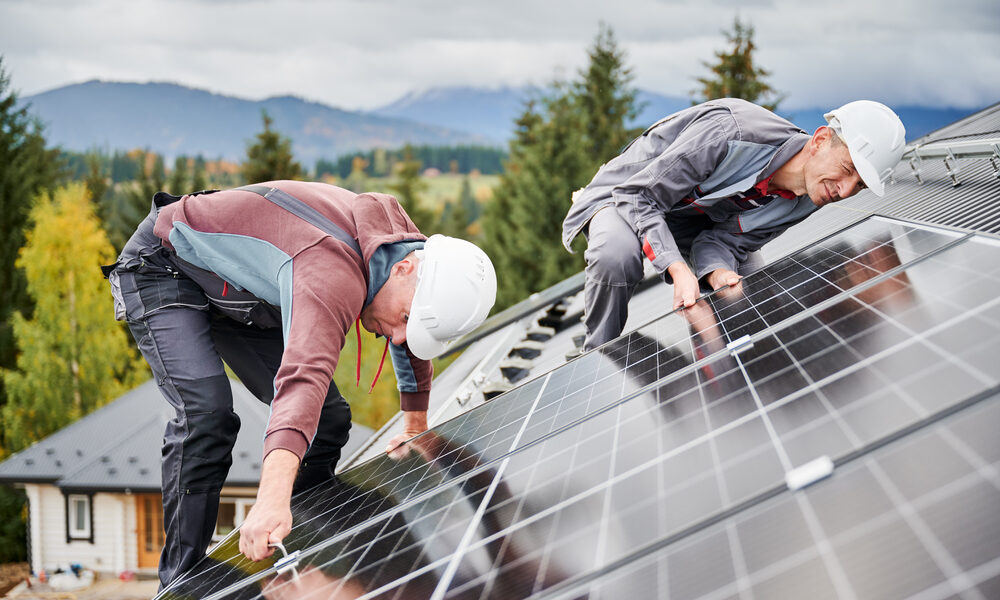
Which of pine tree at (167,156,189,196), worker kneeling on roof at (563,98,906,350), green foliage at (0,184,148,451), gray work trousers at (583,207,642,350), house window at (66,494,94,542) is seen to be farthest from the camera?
pine tree at (167,156,189,196)

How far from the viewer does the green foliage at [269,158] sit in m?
43.5

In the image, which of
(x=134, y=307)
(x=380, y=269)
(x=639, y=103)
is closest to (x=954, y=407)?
(x=380, y=269)

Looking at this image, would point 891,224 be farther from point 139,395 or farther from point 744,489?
point 139,395

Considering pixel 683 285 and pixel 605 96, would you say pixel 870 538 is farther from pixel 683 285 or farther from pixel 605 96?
pixel 605 96

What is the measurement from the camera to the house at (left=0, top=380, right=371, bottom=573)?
27.7 meters

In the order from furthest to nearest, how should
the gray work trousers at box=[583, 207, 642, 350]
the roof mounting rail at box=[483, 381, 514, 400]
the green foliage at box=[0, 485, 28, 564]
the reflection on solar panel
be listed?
1. the green foliage at box=[0, 485, 28, 564]
2. the roof mounting rail at box=[483, 381, 514, 400]
3. the gray work trousers at box=[583, 207, 642, 350]
4. the reflection on solar panel

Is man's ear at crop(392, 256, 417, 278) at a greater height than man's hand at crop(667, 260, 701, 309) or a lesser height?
greater

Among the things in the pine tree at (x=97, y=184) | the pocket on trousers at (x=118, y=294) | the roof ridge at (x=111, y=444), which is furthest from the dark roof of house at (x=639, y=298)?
the pine tree at (x=97, y=184)

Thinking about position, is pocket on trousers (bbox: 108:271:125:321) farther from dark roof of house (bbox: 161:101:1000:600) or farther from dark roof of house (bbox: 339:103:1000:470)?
dark roof of house (bbox: 339:103:1000:470)

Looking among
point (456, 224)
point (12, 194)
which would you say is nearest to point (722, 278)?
point (12, 194)

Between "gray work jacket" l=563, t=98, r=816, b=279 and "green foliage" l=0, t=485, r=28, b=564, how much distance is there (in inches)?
1466

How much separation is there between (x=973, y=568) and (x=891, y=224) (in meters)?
3.19

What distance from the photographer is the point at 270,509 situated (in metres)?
2.94

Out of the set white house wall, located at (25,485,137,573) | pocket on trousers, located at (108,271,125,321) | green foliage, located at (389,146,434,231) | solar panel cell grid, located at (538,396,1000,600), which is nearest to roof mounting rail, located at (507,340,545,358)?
pocket on trousers, located at (108,271,125,321)
